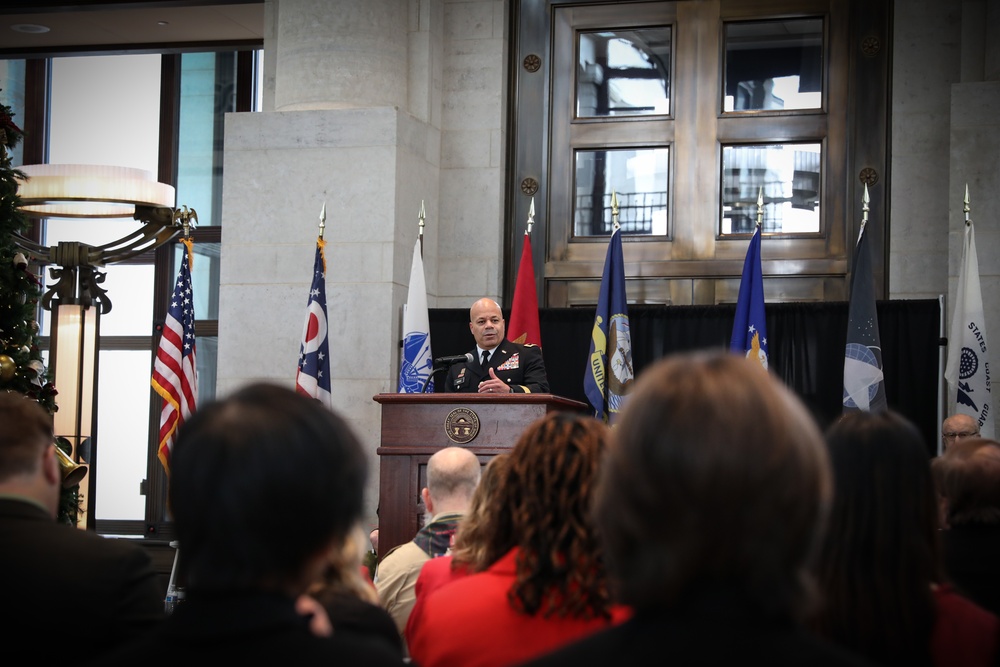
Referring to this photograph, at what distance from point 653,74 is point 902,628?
7394 millimetres

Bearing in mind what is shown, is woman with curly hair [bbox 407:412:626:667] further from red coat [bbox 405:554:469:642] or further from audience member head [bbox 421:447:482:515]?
audience member head [bbox 421:447:482:515]

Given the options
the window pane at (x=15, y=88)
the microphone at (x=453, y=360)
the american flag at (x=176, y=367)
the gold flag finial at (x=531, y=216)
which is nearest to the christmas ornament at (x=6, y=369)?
the american flag at (x=176, y=367)

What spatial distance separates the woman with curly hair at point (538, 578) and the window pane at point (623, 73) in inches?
275

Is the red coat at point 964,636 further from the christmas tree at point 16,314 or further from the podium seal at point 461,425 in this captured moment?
the christmas tree at point 16,314

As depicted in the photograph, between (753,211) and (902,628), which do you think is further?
(753,211)

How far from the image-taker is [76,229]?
1175cm

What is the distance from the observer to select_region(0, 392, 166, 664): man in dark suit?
200 cm

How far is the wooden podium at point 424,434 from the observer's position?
5637 mm

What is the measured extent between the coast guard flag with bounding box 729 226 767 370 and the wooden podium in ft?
6.01

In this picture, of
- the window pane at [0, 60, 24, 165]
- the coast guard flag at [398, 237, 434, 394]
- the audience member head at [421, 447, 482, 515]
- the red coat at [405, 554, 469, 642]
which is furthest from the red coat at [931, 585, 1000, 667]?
the window pane at [0, 60, 24, 165]

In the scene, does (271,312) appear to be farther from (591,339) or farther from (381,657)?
(381,657)

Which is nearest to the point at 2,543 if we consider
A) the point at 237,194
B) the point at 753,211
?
the point at 237,194

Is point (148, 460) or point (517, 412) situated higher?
point (517, 412)

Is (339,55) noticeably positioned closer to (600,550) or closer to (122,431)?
(122,431)
